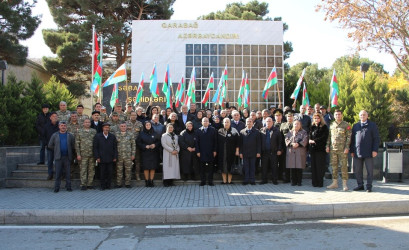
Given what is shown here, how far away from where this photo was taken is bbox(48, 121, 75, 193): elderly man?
9.68 m

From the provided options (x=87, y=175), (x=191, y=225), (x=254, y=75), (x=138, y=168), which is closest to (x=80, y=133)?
(x=87, y=175)

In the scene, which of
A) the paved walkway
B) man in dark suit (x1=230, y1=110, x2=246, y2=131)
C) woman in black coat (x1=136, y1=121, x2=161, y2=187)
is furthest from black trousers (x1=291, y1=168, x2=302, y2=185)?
woman in black coat (x1=136, y1=121, x2=161, y2=187)

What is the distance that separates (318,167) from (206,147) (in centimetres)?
301

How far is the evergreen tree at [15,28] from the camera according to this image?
68.1ft

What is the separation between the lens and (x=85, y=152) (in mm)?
9742

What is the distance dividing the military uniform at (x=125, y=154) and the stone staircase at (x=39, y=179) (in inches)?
18.5

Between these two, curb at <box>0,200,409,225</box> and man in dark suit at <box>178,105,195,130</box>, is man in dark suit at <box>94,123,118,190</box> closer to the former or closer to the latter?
man in dark suit at <box>178,105,195,130</box>

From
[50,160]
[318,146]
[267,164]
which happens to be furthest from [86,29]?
[318,146]

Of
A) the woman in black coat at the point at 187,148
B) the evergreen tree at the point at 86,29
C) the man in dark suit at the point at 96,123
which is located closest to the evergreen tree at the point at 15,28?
the evergreen tree at the point at 86,29

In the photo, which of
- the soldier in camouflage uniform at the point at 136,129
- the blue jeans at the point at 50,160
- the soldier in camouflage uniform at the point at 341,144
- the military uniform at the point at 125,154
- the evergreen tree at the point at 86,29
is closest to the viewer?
the soldier in camouflage uniform at the point at 341,144

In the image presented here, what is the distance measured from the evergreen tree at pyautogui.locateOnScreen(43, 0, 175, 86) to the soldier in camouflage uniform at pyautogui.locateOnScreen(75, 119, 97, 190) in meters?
21.7

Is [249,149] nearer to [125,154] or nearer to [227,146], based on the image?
[227,146]

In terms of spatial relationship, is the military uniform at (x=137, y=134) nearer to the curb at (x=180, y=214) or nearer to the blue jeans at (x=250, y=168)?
the blue jeans at (x=250, y=168)

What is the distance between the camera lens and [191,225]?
6695mm
